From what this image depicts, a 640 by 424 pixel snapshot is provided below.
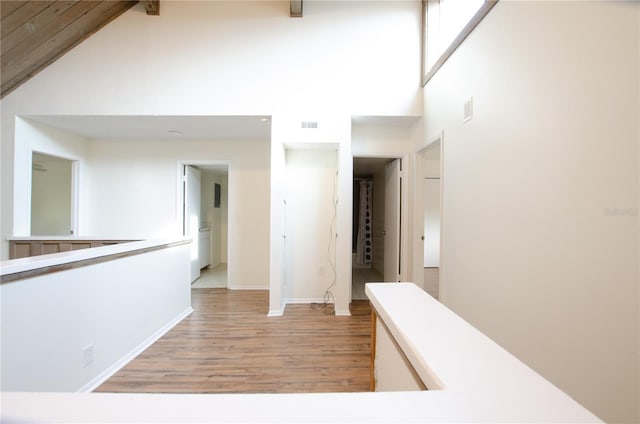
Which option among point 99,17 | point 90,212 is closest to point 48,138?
point 90,212

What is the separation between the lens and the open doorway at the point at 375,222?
3.64 metres

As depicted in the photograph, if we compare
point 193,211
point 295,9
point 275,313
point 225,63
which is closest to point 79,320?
point 275,313

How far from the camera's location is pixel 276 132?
3018 mm

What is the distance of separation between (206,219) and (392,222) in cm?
381

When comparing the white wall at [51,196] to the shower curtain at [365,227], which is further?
the shower curtain at [365,227]

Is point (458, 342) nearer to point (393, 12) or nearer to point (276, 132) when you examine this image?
point (276, 132)

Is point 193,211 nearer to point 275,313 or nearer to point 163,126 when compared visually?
point 163,126

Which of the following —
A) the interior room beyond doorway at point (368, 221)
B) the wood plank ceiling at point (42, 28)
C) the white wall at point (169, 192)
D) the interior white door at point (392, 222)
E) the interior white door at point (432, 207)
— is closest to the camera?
the wood plank ceiling at point (42, 28)

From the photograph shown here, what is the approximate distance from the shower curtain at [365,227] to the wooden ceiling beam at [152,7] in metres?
4.53

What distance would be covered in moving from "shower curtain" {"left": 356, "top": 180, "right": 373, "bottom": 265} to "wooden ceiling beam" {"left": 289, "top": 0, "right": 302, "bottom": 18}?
3.61 m

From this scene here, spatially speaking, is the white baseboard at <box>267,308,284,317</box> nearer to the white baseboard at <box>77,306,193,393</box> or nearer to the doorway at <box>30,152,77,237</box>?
the white baseboard at <box>77,306,193,393</box>

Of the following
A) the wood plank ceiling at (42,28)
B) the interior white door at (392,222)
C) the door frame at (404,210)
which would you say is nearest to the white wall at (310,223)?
the door frame at (404,210)

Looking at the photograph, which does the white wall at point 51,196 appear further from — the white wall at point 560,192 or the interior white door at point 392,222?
the white wall at point 560,192

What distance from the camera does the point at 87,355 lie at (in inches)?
67.2
